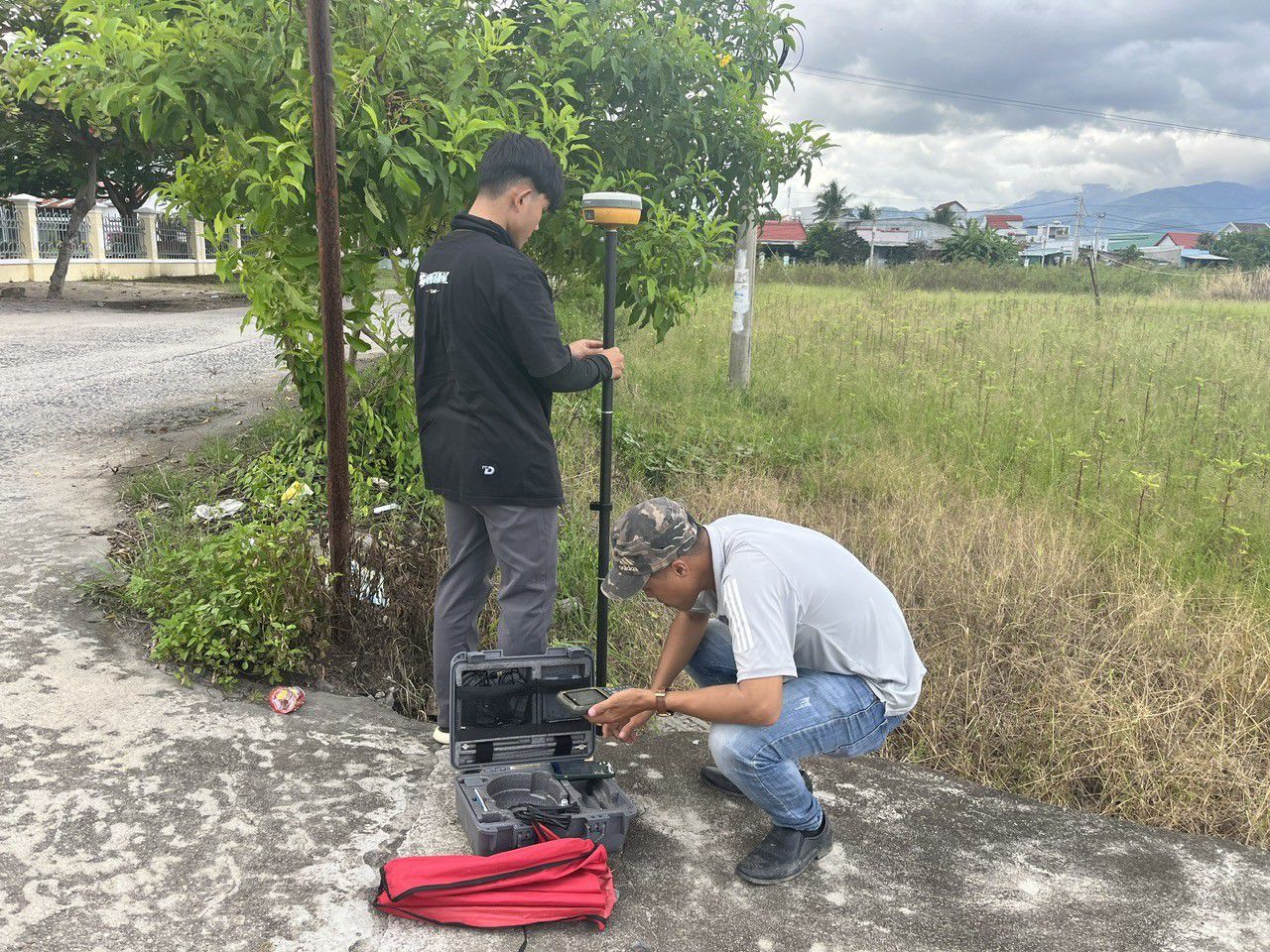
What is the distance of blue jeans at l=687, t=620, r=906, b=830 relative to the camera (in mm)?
2613

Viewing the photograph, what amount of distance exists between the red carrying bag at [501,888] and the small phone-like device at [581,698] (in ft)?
1.12

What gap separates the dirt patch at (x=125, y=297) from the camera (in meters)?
18.8

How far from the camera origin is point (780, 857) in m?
2.70

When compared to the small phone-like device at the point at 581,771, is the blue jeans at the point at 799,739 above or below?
above

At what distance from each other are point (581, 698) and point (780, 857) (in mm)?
677

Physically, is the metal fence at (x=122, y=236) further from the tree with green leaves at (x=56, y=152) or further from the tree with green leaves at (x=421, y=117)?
the tree with green leaves at (x=421, y=117)

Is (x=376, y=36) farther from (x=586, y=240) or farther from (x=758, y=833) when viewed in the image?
(x=758, y=833)

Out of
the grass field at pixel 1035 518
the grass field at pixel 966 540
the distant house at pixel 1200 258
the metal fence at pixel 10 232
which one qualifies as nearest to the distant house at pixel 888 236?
the distant house at pixel 1200 258

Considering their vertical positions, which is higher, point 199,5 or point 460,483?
point 199,5

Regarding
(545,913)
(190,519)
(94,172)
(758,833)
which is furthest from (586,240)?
(94,172)

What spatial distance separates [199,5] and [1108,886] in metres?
4.79

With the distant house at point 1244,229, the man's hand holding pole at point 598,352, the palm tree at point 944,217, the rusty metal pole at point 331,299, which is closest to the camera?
the man's hand holding pole at point 598,352

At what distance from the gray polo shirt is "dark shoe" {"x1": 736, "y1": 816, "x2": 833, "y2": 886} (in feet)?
1.39

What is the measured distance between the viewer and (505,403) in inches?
117
